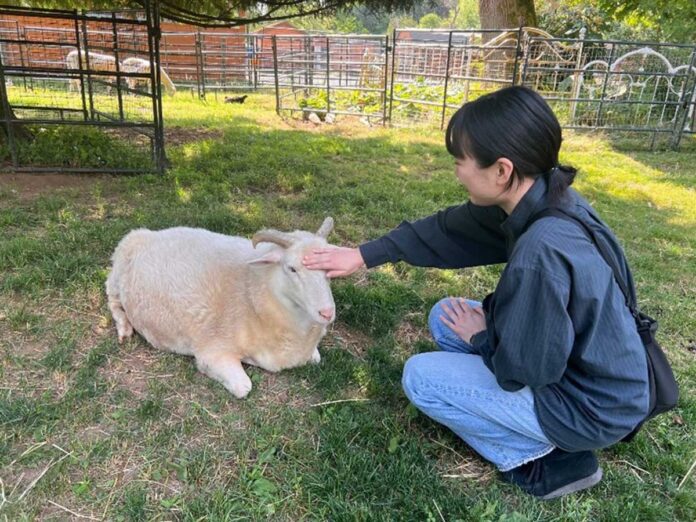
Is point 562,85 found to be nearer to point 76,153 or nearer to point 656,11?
point 656,11

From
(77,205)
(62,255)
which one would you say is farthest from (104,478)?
(77,205)

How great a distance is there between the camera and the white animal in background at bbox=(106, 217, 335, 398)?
3012 millimetres

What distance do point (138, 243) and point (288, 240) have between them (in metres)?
1.31

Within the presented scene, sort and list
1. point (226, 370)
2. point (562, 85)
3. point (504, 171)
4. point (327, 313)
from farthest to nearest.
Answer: point (562, 85) < point (226, 370) < point (327, 313) < point (504, 171)

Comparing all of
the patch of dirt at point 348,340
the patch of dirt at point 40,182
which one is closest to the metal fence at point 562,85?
the patch of dirt at point 40,182

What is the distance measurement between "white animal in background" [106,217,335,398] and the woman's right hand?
7cm

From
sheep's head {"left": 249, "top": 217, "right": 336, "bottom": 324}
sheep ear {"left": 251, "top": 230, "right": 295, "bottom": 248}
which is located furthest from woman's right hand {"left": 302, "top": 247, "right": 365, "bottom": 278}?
sheep ear {"left": 251, "top": 230, "right": 295, "bottom": 248}

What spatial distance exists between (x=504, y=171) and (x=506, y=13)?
518 inches

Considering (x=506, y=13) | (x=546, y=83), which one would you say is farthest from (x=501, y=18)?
(x=546, y=83)

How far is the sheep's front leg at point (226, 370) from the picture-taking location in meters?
3.00

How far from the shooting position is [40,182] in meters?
6.34

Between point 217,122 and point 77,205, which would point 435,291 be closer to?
point 77,205

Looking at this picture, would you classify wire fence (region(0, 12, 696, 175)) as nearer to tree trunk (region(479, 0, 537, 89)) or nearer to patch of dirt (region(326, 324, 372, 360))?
tree trunk (region(479, 0, 537, 89))

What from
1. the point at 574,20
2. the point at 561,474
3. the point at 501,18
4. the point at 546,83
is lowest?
the point at 561,474
